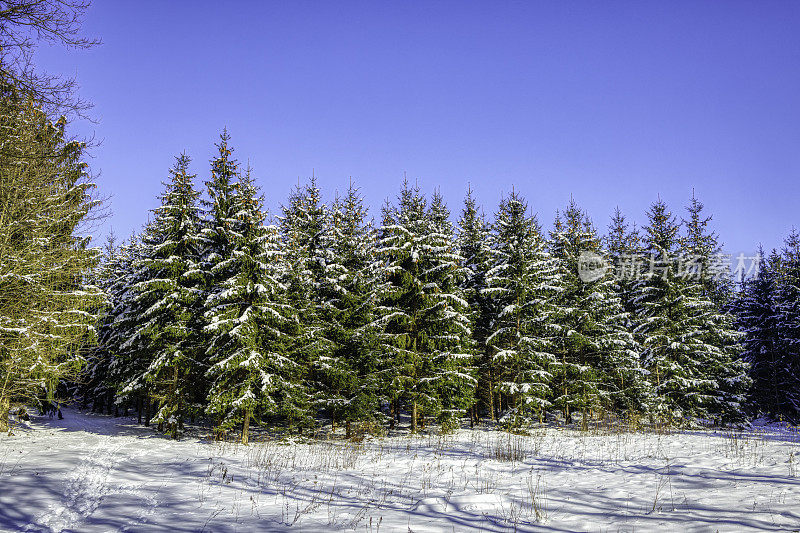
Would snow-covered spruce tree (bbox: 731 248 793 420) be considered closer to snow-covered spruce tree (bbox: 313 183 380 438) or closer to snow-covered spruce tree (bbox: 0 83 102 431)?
snow-covered spruce tree (bbox: 313 183 380 438)

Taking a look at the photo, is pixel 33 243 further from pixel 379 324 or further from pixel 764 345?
pixel 764 345

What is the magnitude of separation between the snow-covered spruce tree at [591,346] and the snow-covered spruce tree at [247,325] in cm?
1553

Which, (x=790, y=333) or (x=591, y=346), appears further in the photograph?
(x=790, y=333)

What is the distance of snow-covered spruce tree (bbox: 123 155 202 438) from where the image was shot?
21.4 metres

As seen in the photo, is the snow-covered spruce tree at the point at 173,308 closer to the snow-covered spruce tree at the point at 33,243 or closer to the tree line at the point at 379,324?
the tree line at the point at 379,324

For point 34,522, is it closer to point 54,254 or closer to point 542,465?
point 54,254

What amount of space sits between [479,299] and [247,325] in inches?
592

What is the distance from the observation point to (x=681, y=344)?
85.2 ft

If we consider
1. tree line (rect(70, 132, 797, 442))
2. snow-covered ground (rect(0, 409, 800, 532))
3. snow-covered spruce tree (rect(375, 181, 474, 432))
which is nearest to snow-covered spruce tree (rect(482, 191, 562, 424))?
tree line (rect(70, 132, 797, 442))

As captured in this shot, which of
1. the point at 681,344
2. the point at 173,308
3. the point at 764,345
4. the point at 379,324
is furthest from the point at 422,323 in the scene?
the point at 764,345

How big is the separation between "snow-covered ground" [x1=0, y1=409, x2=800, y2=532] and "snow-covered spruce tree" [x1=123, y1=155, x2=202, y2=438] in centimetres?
649

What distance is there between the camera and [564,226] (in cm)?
3238

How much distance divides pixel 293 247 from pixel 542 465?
1899 cm

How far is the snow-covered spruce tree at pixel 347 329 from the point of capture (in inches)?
896
